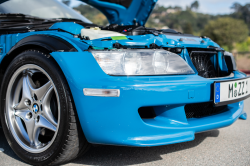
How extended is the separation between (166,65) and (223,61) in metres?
0.88

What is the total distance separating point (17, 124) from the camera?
208 centimetres

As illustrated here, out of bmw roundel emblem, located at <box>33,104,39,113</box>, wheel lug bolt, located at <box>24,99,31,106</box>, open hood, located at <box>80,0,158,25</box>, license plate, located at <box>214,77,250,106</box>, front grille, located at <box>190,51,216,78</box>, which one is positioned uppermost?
open hood, located at <box>80,0,158,25</box>

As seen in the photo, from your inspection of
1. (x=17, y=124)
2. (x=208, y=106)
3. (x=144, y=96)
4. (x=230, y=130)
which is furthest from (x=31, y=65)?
(x=230, y=130)

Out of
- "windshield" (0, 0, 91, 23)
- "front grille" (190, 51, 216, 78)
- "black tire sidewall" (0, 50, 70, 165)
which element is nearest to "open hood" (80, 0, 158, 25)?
"windshield" (0, 0, 91, 23)

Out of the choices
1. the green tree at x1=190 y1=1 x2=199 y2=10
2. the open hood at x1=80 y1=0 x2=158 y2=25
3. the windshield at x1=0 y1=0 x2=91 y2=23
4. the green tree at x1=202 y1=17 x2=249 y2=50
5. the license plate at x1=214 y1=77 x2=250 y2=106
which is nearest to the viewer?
the license plate at x1=214 y1=77 x2=250 y2=106

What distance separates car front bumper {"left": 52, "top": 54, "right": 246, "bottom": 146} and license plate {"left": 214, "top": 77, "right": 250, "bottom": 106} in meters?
0.14

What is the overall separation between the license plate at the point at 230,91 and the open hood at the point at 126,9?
1.55 meters

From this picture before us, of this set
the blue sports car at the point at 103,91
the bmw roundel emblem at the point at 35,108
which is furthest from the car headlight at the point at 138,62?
the bmw roundel emblem at the point at 35,108

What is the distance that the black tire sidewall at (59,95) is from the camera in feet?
5.54

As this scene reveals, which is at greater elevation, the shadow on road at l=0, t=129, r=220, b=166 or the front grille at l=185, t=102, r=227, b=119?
the front grille at l=185, t=102, r=227, b=119

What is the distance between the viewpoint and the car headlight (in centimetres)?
165

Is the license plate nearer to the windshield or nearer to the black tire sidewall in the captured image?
the black tire sidewall

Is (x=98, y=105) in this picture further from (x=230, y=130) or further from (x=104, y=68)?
(x=230, y=130)

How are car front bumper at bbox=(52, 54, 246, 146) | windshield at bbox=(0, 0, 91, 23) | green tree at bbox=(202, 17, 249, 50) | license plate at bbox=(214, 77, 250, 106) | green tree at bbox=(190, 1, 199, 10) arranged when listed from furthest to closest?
green tree at bbox=(190, 1, 199, 10)
green tree at bbox=(202, 17, 249, 50)
windshield at bbox=(0, 0, 91, 23)
license plate at bbox=(214, 77, 250, 106)
car front bumper at bbox=(52, 54, 246, 146)
